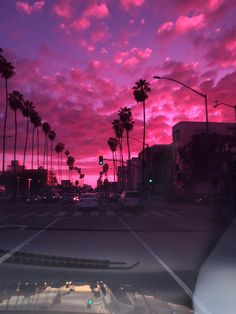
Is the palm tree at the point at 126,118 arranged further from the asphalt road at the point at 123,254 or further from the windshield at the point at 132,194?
the asphalt road at the point at 123,254

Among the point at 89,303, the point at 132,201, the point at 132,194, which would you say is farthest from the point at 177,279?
the point at 132,194

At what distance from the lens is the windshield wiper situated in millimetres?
14531

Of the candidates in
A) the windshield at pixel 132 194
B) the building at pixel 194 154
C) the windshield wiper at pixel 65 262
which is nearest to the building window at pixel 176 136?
the building at pixel 194 154

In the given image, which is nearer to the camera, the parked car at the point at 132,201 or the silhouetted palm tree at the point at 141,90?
the parked car at the point at 132,201

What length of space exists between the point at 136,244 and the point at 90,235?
14.1ft

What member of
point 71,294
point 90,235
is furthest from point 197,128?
point 71,294

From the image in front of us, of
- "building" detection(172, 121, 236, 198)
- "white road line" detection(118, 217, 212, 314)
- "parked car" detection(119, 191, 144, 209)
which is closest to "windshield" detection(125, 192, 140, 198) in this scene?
"parked car" detection(119, 191, 144, 209)

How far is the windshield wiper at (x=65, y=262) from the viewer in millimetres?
14531

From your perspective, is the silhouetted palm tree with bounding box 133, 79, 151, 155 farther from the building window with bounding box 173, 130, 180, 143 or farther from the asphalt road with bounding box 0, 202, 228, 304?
the asphalt road with bounding box 0, 202, 228, 304

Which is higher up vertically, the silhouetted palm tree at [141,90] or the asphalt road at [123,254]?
the silhouetted palm tree at [141,90]

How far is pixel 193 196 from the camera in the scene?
266ft

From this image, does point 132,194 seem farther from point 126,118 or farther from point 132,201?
point 126,118

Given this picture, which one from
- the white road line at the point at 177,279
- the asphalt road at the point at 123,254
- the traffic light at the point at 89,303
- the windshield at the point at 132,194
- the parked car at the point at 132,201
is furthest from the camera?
the windshield at the point at 132,194

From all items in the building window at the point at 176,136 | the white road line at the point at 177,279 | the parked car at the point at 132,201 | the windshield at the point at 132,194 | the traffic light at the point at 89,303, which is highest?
the building window at the point at 176,136
